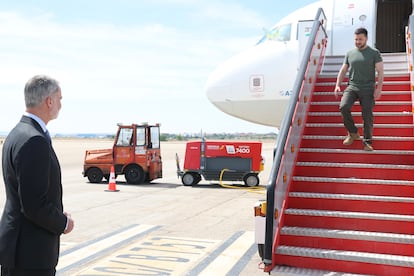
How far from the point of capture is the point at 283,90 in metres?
8.62

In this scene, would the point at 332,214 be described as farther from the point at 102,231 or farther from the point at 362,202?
the point at 102,231

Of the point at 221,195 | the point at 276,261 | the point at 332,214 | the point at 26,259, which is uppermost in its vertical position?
the point at 26,259

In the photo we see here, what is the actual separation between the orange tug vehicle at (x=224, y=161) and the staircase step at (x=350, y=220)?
10651mm

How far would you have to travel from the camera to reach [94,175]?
17078mm

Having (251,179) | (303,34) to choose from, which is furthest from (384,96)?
(251,179)

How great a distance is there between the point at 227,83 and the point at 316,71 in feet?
7.27

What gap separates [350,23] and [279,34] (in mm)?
1479

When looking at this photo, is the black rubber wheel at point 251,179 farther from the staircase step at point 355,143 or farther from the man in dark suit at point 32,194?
the man in dark suit at point 32,194

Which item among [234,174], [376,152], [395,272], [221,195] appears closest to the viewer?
[395,272]

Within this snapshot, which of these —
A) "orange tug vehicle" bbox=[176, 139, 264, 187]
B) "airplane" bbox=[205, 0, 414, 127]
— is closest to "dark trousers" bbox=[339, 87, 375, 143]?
Result: "airplane" bbox=[205, 0, 414, 127]

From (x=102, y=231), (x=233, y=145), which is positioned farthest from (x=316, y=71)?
(x=233, y=145)

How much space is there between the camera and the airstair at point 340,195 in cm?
459

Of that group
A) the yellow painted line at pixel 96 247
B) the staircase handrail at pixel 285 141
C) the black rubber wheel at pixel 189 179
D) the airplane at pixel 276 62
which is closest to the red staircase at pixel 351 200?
the staircase handrail at pixel 285 141

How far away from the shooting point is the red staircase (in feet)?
15.1
